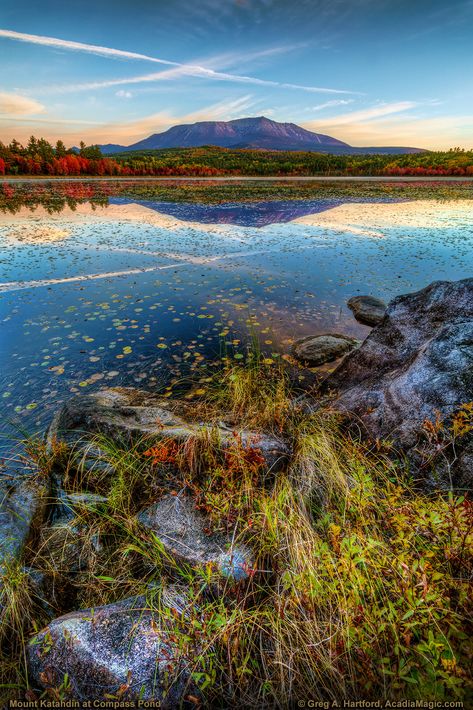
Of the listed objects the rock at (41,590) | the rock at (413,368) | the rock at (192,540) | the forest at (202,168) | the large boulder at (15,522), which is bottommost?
the rock at (41,590)

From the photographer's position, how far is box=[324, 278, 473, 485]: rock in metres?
3.33

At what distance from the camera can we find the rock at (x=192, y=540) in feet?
7.93

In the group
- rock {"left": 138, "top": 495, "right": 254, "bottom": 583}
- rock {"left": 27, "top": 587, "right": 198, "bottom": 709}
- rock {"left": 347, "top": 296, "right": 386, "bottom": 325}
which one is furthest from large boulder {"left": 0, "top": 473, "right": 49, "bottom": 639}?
rock {"left": 347, "top": 296, "right": 386, "bottom": 325}

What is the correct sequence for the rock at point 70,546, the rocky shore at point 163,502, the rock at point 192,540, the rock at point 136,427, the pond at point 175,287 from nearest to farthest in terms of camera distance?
the rocky shore at point 163,502 → the rock at point 192,540 → the rock at point 70,546 → the rock at point 136,427 → the pond at point 175,287

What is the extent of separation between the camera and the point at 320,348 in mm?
6871

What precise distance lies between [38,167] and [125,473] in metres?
97.5

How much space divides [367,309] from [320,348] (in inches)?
116

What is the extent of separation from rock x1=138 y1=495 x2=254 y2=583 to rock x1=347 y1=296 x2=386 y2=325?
7137 mm

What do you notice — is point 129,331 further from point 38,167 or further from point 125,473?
point 38,167

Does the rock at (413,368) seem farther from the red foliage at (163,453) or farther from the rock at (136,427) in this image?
the red foliage at (163,453)

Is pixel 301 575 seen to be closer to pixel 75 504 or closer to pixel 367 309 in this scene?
pixel 75 504

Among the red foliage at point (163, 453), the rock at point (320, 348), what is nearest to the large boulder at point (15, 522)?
the red foliage at point (163, 453)

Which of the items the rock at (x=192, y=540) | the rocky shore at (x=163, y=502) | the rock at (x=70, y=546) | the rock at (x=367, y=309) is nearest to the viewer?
the rocky shore at (x=163, y=502)

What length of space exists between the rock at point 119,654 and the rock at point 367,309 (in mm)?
7895
